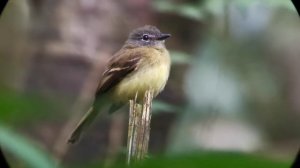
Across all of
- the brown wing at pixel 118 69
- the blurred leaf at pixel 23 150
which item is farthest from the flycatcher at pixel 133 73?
the blurred leaf at pixel 23 150

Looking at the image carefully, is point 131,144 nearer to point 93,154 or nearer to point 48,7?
point 93,154

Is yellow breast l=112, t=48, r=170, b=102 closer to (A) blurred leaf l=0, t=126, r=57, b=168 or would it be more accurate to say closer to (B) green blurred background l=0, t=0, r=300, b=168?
(B) green blurred background l=0, t=0, r=300, b=168

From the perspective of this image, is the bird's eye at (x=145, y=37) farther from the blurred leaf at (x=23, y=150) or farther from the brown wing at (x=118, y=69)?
the blurred leaf at (x=23, y=150)

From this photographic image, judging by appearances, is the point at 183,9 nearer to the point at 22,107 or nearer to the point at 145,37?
the point at 145,37

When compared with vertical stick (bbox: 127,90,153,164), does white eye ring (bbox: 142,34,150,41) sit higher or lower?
higher

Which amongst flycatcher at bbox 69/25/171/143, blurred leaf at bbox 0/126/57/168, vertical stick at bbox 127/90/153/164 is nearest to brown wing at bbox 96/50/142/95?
flycatcher at bbox 69/25/171/143

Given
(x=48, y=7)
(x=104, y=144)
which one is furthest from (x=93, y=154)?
(x=48, y=7)
